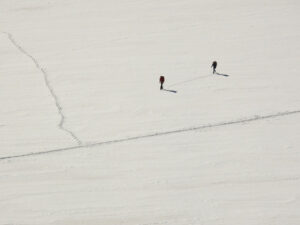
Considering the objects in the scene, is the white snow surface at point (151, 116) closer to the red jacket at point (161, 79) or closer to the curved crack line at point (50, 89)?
the curved crack line at point (50, 89)

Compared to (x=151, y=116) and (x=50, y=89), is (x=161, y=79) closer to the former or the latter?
(x=151, y=116)

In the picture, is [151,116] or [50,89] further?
[50,89]

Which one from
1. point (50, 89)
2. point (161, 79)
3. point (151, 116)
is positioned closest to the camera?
point (151, 116)

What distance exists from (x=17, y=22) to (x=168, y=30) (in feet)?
11.3

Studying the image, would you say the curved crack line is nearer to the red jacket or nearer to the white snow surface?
the white snow surface

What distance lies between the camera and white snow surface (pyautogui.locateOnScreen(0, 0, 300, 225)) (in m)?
5.54

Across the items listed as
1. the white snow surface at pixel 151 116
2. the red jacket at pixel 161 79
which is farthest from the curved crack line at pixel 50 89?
the red jacket at pixel 161 79

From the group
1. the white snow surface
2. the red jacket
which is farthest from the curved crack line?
the red jacket

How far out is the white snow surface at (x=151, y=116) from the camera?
5.54 meters

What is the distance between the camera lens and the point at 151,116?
728 centimetres

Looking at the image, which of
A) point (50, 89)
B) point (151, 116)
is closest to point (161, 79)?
point (151, 116)

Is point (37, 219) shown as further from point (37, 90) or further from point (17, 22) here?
point (17, 22)

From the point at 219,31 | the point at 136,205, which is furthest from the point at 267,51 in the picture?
the point at 136,205

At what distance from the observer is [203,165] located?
612cm
